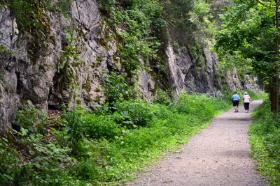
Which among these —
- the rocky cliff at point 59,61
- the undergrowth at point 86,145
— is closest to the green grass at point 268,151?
the undergrowth at point 86,145

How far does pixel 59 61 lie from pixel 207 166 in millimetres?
5761

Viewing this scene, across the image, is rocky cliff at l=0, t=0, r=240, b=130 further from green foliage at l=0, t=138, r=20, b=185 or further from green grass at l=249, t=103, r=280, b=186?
green grass at l=249, t=103, r=280, b=186

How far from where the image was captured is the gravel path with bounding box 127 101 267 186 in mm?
9492

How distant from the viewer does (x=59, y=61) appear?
13.6 meters

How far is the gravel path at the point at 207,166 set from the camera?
9.49 m

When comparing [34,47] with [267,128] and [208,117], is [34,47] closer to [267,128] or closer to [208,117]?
[267,128]

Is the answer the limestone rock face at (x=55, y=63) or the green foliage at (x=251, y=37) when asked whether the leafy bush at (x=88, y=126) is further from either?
the green foliage at (x=251, y=37)

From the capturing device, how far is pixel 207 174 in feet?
33.6

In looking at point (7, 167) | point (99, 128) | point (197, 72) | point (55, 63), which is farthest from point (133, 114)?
point (197, 72)

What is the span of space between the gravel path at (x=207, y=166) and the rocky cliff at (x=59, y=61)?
3743 millimetres

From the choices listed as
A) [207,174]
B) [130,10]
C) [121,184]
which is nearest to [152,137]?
[207,174]

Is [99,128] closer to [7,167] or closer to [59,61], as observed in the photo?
[59,61]

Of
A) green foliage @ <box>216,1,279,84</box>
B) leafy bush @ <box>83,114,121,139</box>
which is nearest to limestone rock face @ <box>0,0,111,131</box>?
leafy bush @ <box>83,114,121,139</box>

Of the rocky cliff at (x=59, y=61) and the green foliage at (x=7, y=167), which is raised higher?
the rocky cliff at (x=59, y=61)
